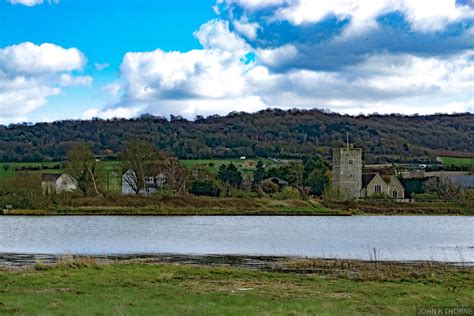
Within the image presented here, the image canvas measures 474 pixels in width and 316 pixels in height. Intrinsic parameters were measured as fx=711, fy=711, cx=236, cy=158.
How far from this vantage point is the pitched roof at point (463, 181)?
102 meters

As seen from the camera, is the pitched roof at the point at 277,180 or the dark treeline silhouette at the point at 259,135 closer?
the pitched roof at the point at 277,180

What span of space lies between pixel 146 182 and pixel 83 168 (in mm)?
11495

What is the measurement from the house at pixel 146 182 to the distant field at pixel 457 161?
59180 mm

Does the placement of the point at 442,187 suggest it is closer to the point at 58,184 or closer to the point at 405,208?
the point at 405,208

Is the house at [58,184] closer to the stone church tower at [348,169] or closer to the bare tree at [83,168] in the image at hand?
the bare tree at [83,168]


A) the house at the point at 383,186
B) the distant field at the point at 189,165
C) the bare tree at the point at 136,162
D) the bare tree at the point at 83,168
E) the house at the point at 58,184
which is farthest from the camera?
the house at the point at 383,186

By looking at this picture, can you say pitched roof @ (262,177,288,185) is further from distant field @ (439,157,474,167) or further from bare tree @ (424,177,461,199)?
distant field @ (439,157,474,167)

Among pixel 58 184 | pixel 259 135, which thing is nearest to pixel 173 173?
pixel 58 184

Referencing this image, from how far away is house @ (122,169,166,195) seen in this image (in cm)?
8396

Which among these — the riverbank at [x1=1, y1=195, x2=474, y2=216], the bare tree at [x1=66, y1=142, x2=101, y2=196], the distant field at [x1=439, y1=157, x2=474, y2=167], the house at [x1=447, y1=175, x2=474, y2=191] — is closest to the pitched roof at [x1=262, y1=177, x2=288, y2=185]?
the riverbank at [x1=1, y1=195, x2=474, y2=216]

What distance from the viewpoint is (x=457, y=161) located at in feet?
431

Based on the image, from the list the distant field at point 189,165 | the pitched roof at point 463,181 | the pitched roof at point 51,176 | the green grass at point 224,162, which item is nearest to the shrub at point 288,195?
the distant field at point 189,165

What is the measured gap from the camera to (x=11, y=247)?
35.7 metres

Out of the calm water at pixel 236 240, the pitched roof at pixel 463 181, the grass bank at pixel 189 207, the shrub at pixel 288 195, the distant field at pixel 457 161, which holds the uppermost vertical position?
the distant field at pixel 457 161
